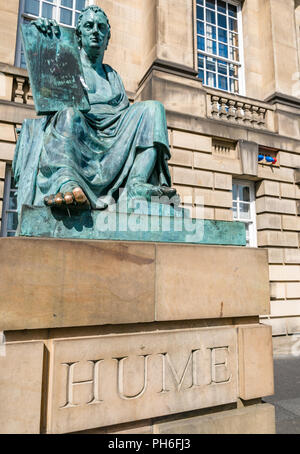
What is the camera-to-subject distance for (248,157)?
31.4 feet

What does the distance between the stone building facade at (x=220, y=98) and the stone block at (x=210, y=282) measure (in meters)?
5.96

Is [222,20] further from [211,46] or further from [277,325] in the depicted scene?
[277,325]

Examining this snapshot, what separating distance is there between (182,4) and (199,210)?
20.4ft

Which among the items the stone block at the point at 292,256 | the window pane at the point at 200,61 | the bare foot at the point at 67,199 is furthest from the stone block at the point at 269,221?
the bare foot at the point at 67,199

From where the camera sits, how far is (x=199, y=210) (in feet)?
28.0

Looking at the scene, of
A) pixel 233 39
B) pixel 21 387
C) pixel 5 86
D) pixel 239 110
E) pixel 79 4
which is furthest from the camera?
pixel 233 39

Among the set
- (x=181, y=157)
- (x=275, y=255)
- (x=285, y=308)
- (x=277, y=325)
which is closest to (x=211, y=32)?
(x=181, y=157)

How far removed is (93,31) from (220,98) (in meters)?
7.32

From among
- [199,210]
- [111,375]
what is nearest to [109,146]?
[111,375]

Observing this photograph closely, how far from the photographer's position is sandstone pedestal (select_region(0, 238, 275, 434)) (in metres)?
1.80

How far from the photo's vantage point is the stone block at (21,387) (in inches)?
67.8

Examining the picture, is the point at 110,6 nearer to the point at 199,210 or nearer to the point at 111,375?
the point at 199,210

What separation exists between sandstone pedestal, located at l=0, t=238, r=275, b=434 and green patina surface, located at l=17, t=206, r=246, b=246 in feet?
0.53

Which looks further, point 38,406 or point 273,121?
point 273,121
